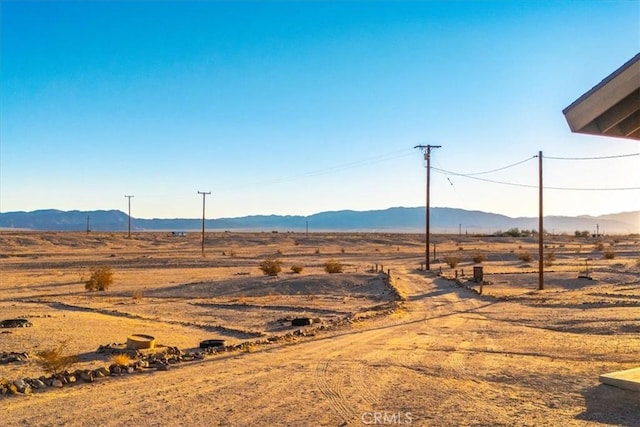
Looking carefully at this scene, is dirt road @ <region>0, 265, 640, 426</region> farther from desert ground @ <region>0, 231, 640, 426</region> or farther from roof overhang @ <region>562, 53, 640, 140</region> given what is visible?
roof overhang @ <region>562, 53, 640, 140</region>

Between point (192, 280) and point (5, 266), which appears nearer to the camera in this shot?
point (192, 280)

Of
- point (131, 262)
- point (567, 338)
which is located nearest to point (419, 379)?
point (567, 338)

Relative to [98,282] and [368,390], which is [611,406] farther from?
[98,282]

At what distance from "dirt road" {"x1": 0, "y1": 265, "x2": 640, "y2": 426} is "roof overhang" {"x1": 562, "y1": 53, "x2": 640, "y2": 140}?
4125 millimetres

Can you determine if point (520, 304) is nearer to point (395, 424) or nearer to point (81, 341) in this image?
point (81, 341)

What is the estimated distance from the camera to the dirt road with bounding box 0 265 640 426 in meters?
9.08

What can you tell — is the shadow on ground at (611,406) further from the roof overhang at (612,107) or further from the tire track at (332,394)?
the roof overhang at (612,107)

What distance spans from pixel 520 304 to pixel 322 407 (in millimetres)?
18718

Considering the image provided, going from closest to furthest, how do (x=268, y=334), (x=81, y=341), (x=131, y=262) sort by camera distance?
(x=81, y=341)
(x=268, y=334)
(x=131, y=262)

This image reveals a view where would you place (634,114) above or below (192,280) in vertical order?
above

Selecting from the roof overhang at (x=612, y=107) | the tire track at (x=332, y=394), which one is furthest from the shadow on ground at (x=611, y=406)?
the roof overhang at (x=612, y=107)

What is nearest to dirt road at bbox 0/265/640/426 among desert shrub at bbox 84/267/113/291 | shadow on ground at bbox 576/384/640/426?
shadow on ground at bbox 576/384/640/426

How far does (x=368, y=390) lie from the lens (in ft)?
34.7

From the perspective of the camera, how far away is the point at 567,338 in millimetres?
16422
